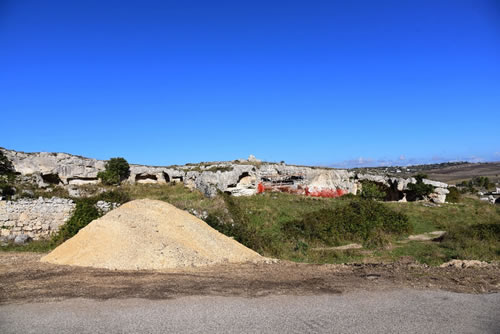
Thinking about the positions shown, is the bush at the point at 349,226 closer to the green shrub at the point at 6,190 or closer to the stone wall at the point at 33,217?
the stone wall at the point at 33,217

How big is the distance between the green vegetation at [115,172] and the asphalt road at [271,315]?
79.9ft

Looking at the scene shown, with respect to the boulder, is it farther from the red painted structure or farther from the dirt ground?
the red painted structure

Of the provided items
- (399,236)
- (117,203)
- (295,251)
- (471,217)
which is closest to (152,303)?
(295,251)

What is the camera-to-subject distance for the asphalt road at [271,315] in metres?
5.71

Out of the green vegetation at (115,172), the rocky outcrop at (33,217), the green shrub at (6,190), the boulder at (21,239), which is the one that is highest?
the green vegetation at (115,172)

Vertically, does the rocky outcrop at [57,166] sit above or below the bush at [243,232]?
above

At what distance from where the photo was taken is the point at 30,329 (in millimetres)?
5730

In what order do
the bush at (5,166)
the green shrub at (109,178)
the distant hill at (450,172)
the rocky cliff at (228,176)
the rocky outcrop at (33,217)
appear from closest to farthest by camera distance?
the rocky outcrop at (33,217), the bush at (5,166), the rocky cliff at (228,176), the green shrub at (109,178), the distant hill at (450,172)

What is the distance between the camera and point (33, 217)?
52.1 ft

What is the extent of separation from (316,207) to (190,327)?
1891 centimetres

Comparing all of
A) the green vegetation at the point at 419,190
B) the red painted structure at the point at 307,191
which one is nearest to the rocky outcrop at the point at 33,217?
the red painted structure at the point at 307,191

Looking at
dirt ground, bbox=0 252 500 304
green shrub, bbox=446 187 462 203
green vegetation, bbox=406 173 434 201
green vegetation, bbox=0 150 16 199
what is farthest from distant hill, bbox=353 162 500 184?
dirt ground, bbox=0 252 500 304

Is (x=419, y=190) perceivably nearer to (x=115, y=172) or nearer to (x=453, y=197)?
(x=453, y=197)

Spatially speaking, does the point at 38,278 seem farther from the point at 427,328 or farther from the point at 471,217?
the point at 471,217
